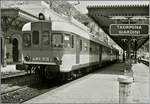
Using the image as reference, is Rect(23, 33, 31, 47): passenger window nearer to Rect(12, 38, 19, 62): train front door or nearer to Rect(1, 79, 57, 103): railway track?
Rect(1, 79, 57, 103): railway track

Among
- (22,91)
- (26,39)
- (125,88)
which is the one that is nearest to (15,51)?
(26,39)

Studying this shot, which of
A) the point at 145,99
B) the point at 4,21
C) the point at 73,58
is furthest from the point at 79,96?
the point at 4,21

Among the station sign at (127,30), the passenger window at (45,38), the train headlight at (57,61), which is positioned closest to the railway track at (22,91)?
the train headlight at (57,61)

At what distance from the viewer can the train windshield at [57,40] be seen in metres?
11.5

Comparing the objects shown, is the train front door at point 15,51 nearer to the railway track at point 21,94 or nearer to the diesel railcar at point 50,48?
the diesel railcar at point 50,48

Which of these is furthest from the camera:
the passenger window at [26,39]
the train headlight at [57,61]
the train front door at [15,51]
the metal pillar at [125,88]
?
the train front door at [15,51]


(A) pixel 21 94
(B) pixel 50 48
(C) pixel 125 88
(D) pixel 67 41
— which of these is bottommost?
(A) pixel 21 94

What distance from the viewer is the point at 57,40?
37.9 ft

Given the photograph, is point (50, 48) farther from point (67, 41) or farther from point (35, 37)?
point (35, 37)

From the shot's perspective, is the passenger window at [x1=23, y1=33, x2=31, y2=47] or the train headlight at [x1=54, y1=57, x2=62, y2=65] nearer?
the train headlight at [x1=54, y1=57, x2=62, y2=65]

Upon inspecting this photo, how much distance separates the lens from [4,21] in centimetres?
2380

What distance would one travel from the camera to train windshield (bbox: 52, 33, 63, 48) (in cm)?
1145

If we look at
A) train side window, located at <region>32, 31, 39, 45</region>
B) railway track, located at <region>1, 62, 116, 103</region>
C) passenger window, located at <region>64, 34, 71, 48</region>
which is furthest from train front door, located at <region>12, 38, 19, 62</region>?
passenger window, located at <region>64, 34, 71, 48</region>

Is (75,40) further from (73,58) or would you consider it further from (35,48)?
(35,48)
